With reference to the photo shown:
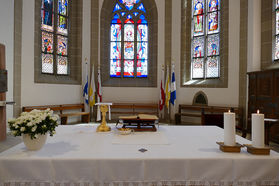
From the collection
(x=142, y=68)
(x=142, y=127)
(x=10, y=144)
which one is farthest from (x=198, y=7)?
(x=10, y=144)

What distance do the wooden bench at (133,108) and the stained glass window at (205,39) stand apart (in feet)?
6.76

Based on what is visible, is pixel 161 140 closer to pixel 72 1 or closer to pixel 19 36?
pixel 19 36

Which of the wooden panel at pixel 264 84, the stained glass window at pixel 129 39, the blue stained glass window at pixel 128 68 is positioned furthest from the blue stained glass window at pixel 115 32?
the wooden panel at pixel 264 84

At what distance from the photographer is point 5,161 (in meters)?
1.59

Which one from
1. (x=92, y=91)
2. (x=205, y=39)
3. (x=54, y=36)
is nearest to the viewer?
(x=54, y=36)

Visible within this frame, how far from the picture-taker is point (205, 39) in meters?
8.34

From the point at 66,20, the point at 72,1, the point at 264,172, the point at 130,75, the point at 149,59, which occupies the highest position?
the point at 72,1

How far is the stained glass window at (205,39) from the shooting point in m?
8.05

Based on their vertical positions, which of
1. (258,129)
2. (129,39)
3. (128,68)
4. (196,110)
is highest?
(129,39)

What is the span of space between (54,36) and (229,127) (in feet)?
25.3

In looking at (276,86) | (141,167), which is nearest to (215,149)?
(141,167)

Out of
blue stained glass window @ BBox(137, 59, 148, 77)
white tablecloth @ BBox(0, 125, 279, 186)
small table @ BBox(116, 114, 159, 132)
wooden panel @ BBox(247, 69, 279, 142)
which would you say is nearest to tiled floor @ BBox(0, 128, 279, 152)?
wooden panel @ BBox(247, 69, 279, 142)

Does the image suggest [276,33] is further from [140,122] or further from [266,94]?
[140,122]

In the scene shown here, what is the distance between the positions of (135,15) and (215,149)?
812 cm
